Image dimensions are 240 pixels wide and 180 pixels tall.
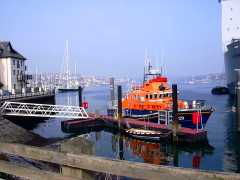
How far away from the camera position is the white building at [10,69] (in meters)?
58.8

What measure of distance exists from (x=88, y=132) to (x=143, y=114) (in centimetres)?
644

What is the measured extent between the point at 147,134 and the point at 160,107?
18.2 feet

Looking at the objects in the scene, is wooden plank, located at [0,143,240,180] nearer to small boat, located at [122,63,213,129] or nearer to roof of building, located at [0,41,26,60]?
small boat, located at [122,63,213,129]

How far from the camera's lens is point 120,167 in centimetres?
361

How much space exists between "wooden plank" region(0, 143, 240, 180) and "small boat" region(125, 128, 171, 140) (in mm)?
23705

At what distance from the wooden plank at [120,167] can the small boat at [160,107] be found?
25655 millimetres

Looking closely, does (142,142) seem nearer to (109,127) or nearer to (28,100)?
(109,127)

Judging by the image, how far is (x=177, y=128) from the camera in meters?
27.0

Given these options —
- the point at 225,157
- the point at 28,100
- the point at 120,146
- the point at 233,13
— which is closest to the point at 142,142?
the point at 120,146

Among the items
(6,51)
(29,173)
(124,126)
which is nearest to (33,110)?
(124,126)

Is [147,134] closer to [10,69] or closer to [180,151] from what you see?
[180,151]

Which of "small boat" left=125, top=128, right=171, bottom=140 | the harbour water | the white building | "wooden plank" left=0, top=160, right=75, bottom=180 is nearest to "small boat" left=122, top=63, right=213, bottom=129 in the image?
the harbour water

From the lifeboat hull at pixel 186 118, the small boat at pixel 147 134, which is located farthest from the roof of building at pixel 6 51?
the small boat at pixel 147 134

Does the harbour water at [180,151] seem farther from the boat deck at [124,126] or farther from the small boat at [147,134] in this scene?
the boat deck at [124,126]
